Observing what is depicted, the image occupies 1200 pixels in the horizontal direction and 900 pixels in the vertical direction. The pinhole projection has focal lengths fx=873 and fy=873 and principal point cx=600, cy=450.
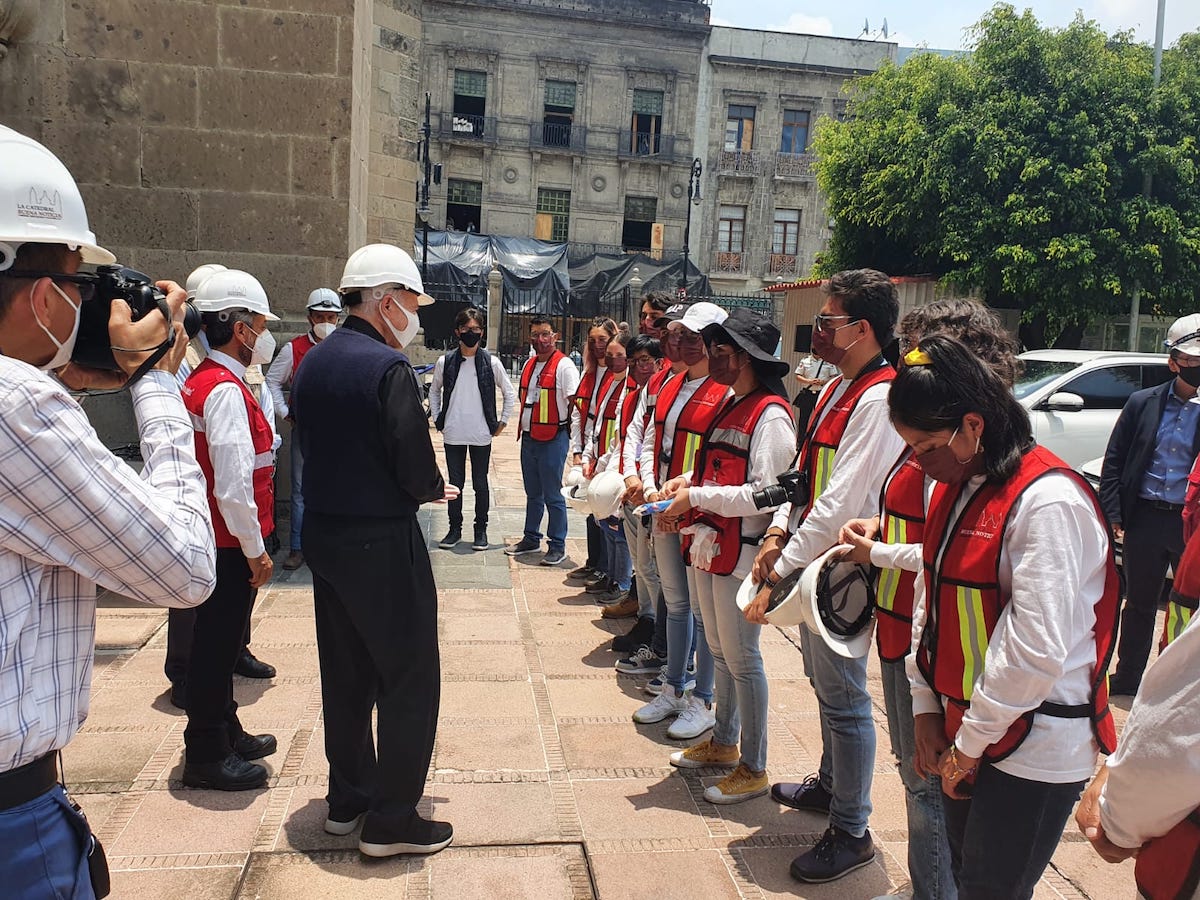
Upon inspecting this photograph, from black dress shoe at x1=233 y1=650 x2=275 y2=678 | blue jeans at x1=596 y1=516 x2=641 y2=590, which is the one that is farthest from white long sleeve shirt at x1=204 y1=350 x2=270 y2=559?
blue jeans at x1=596 y1=516 x2=641 y2=590

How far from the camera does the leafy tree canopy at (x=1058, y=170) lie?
580 inches

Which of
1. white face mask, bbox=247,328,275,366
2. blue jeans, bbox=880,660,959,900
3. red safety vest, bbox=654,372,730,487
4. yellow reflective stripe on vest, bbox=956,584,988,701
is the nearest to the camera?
yellow reflective stripe on vest, bbox=956,584,988,701

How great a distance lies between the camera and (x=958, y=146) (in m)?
16.1

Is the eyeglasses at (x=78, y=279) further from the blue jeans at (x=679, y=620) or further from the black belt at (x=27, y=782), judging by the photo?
the blue jeans at (x=679, y=620)

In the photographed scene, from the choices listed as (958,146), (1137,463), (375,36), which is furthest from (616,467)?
(958,146)

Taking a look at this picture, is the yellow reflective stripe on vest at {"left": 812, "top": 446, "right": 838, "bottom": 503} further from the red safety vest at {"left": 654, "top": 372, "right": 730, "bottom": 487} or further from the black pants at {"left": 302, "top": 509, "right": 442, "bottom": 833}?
the black pants at {"left": 302, "top": 509, "right": 442, "bottom": 833}

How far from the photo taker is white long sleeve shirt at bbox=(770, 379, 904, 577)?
110 inches

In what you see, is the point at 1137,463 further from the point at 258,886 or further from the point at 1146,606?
the point at 258,886

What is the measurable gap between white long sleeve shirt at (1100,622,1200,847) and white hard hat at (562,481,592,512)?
346 centimetres

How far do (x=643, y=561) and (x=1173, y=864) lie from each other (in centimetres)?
356

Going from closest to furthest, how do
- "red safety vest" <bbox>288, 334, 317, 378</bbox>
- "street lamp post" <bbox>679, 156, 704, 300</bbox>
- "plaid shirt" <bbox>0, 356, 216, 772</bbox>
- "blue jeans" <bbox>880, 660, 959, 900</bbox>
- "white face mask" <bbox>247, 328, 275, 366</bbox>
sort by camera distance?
"plaid shirt" <bbox>0, 356, 216, 772</bbox>, "blue jeans" <bbox>880, 660, 959, 900</bbox>, "white face mask" <bbox>247, 328, 275, 366</bbox>, "red safety vest" <bbox>288, 334, 317, 378</bbox>, "street lamp post" <bbox>679, 156, 704, 300</bbox>

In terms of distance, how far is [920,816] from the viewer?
2459mm

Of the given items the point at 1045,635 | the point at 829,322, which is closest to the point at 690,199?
the point at 829,322

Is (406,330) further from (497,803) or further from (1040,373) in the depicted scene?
(1040,373)
